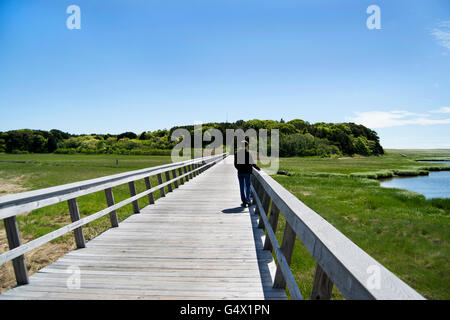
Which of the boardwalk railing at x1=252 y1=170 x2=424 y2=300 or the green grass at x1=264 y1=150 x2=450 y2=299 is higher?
the boardwalk railing at x1=252 y1=170 x2=424 y2=300

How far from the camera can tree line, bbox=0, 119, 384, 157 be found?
89.0 m

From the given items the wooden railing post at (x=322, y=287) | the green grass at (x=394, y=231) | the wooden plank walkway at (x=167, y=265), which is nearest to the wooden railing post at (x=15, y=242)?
the wooden plank walkway at (x=167, y=265)

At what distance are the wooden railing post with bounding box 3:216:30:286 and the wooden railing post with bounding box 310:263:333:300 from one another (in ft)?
9.41

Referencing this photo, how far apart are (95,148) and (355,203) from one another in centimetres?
11321

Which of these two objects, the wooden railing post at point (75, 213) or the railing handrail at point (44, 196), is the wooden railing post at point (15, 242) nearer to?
the railing handrail at point (44, 196)

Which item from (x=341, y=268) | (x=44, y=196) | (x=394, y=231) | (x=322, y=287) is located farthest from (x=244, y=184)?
(x=394, y=231)

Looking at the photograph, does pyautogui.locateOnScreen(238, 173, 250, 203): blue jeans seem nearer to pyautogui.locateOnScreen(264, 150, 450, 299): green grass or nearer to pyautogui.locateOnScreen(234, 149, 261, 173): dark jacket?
pyautogui.locateOnScreen(234, 149, 261, 173): dark jacket

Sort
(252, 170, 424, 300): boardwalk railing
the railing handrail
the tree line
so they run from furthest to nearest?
the tree line < the railing handrail < (252, 170, 424, 300): boardwalk railing

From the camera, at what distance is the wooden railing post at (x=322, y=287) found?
162 centimetres

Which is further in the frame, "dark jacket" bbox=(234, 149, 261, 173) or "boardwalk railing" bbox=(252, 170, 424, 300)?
"dark jacket" bbox=(234, 149, 261, 173)

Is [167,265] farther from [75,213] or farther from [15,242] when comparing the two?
[15,242]

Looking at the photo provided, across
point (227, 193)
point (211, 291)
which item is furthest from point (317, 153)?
point (211, 291)

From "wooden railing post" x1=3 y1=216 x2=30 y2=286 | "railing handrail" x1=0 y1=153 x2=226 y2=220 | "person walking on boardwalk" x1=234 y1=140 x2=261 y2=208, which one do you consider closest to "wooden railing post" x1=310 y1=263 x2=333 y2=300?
"railing handrail" x1=0 y1=153 x2=226 y2=220

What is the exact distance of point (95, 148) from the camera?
366 feet
